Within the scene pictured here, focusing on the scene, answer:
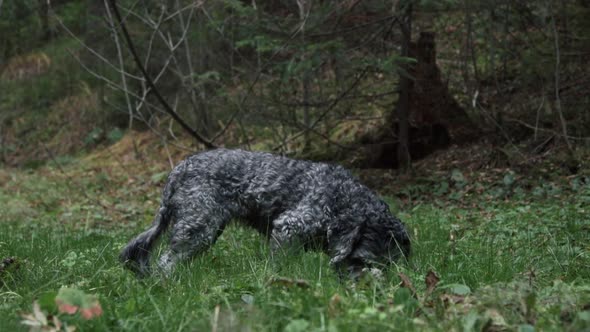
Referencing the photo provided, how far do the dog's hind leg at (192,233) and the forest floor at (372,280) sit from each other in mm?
133

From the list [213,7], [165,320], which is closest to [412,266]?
[165,320]

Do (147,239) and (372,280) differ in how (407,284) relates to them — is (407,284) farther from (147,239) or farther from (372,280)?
(147,239)

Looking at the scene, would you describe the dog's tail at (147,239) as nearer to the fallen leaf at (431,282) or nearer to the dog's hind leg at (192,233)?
the dog's hind leg at (192,233)

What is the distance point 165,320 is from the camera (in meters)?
3.56

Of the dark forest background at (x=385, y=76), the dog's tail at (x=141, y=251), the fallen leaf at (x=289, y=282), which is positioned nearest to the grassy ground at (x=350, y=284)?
the fallen leaf at (x=289, y=282)

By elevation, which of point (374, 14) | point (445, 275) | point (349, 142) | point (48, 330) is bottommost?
point (349, 142)

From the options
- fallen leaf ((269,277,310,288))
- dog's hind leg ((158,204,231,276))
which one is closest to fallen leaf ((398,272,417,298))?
fallen leaf ((269,277,310,288))

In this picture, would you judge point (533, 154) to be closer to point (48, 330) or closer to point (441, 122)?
point (441, 122)

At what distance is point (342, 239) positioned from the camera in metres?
5.36

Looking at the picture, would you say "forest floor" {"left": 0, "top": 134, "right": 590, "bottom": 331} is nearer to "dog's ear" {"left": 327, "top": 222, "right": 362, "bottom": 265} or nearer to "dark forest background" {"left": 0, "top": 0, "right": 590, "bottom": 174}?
"dog's ear" {"left": 327, "top": 222, "right": 362, "bottom": 265}

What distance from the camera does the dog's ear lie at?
5.17 metres

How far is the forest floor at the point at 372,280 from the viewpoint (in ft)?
11.3

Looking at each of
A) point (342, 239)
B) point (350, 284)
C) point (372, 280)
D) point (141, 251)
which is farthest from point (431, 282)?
point (141, 251)

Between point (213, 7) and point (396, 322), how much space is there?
10185 millimetres
